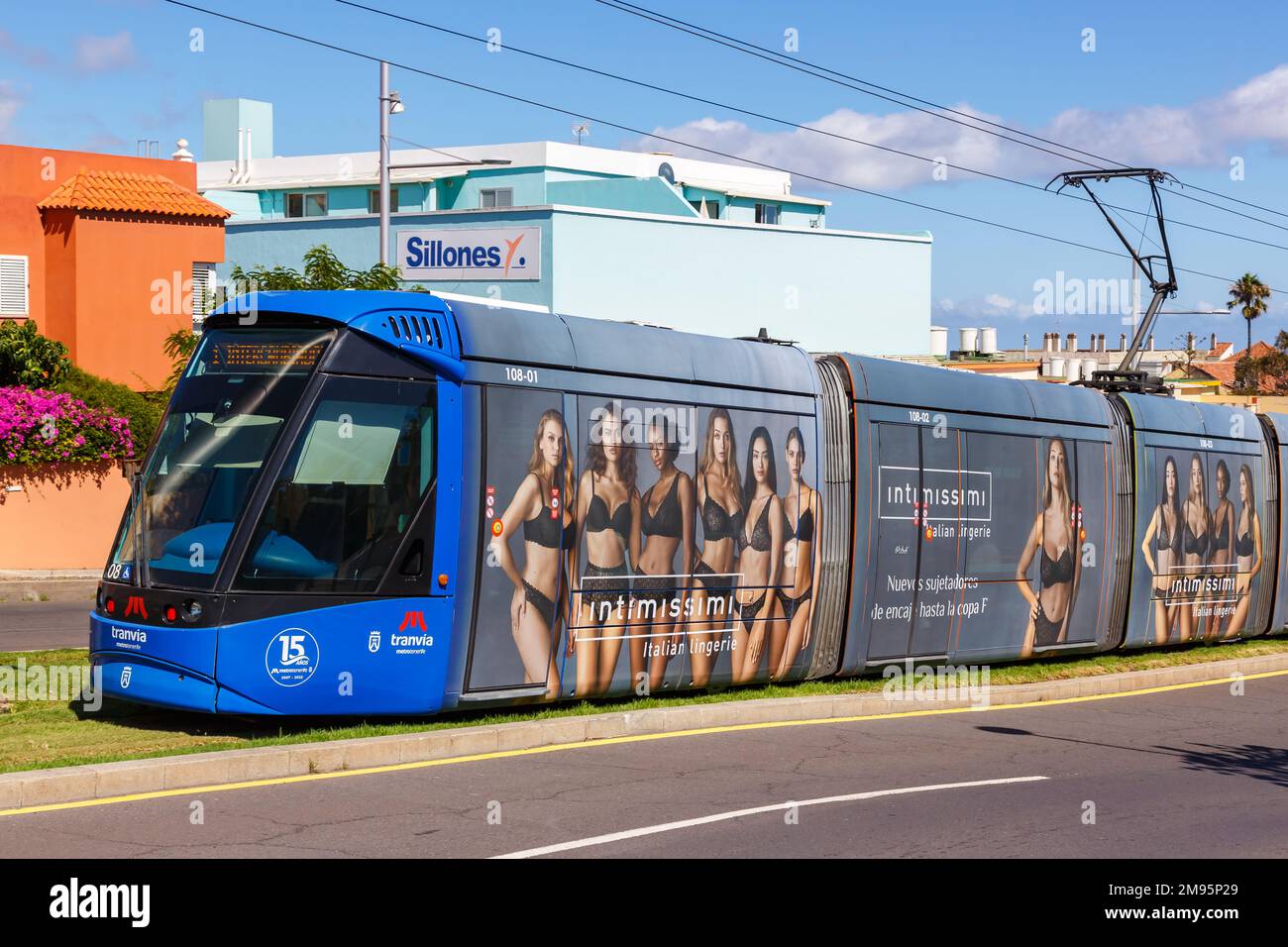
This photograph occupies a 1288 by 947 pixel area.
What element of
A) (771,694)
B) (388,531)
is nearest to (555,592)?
(388,531)

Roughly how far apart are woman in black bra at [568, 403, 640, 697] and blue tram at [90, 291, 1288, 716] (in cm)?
3

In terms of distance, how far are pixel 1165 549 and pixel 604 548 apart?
38.4 feet

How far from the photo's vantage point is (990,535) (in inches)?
733

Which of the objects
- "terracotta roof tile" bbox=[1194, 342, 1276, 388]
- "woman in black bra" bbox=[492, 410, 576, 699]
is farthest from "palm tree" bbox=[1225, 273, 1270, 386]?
"woman in black bra" bbox=[492, 410, 576, 699]

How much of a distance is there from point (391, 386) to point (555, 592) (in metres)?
2.35

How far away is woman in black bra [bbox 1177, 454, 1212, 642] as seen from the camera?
75.0 feet

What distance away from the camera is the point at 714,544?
48.7ft

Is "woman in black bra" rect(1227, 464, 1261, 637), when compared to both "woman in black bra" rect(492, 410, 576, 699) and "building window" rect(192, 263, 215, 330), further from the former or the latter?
"building window" rect(192, 263, 215, 330)

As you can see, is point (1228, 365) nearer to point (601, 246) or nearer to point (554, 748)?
point (601, 246)

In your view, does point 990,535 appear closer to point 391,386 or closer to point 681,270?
point 391,386

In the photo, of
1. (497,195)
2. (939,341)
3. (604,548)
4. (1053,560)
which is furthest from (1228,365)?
(604,548)

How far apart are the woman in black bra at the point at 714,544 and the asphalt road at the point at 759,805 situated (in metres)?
1.11

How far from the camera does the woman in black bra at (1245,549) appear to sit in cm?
2434
